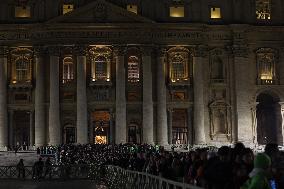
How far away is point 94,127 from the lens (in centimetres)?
6881

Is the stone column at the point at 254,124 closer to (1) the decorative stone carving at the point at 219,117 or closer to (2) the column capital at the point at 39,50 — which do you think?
(1) the decorative stone carving at the point at 219,117

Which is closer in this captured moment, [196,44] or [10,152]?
[10,152]

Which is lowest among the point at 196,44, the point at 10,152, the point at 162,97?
the point at 10,152

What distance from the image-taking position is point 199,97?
A: 68.1m

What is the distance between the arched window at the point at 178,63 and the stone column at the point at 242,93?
5.99 metres

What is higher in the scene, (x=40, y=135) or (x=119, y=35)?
(x=119, y=35)

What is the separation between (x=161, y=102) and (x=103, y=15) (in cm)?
1236

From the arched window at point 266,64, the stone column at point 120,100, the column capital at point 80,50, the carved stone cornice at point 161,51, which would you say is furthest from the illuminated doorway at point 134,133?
A: the arched window at point 266,64

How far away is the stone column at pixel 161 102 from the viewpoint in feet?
220

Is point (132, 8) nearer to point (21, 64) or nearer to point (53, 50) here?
point (53, 50)

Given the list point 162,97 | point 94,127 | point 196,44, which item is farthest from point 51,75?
point 196,44

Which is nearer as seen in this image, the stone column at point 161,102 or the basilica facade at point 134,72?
the basilica facade at point 134,72

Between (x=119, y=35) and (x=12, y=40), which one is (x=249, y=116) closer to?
(x=119, y=35)

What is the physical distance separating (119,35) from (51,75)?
9.27 m
